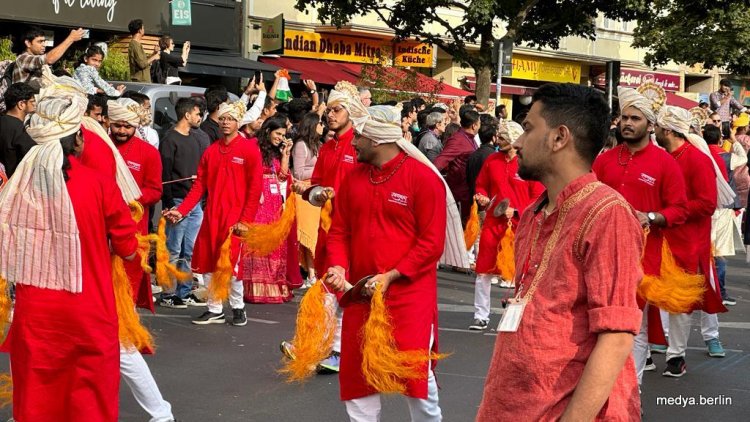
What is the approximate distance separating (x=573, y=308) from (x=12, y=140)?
7.80 meters

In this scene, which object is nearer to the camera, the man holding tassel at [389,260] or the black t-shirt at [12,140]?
the man holding tassel at [389,260]

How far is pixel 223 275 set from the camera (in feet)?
33.8

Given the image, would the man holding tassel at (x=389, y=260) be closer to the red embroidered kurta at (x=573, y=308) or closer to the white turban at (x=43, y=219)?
the white turban at (x=43, y=219)

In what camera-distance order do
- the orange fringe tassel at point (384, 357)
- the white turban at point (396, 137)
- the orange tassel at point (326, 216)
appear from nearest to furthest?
the orange fringe tassel at point (384, 357), the white turban at point (396, 137), the orange tassel at point (326, 216)

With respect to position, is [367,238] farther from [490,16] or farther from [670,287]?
[490,16]

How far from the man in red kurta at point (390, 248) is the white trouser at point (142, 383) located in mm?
1235

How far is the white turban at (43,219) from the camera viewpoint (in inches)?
213

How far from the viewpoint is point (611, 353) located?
10.9 ft

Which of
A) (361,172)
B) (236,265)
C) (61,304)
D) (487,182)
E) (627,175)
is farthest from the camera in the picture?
(487,182)

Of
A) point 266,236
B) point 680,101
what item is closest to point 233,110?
point 266,236

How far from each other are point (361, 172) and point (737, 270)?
11.8 meters

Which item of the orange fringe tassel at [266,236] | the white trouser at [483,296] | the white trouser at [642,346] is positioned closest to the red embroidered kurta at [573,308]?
the white trouser at [642,346]

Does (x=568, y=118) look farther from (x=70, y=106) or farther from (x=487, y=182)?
(x=487, y=182)

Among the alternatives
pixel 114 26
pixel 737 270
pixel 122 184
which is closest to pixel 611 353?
pixel 122 184
